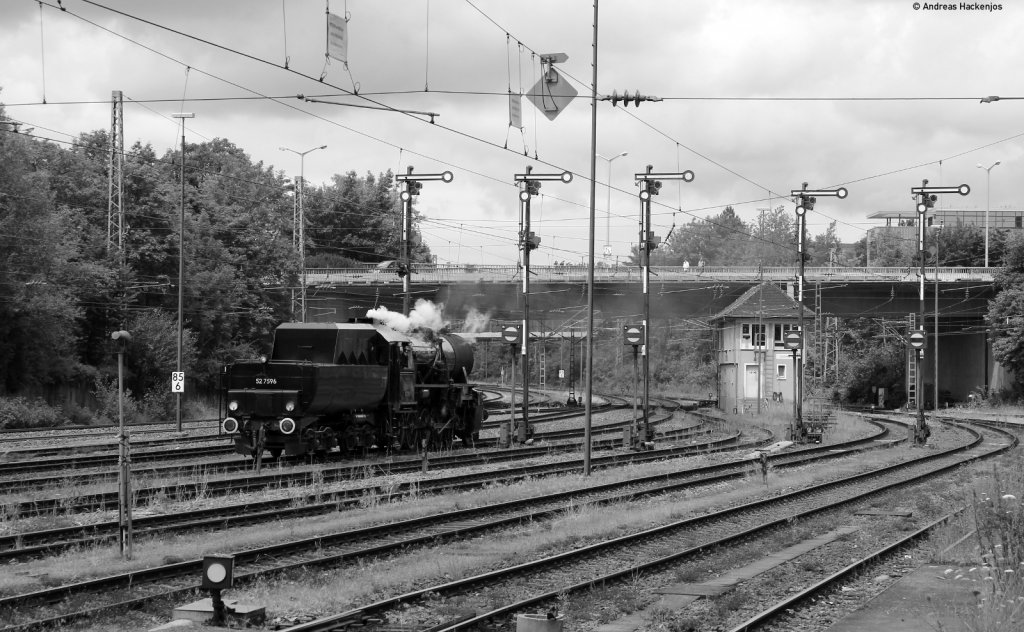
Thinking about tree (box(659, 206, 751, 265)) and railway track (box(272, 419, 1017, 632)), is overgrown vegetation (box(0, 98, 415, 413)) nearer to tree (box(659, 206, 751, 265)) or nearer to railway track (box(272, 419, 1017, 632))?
railway track (box(272, 419, 1017, 632))

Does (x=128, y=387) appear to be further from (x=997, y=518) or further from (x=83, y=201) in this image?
(x=997, y=518)

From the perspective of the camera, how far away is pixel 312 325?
26.6 meters

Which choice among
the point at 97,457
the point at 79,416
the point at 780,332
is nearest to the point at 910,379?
the point at 780,332

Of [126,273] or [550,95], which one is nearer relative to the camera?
[550,95]

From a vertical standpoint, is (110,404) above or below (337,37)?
below

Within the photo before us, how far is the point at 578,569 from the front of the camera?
45.4ft

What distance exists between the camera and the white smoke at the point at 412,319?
29594 mm

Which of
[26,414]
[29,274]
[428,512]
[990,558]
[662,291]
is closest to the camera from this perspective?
[990,558]

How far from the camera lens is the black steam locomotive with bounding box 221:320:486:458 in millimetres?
24859

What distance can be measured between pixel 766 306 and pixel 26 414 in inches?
1768

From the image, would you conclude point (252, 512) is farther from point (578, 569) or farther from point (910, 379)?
point (910, 379)

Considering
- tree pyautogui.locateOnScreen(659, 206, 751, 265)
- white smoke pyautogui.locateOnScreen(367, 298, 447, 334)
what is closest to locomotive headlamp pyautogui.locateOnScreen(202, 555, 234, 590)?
white smoke pyautogui.locateOnScreen(367, 298, 447, 334)

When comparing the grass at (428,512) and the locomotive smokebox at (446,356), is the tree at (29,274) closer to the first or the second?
the locomotive smokebox at (446,356)

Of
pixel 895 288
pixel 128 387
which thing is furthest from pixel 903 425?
pixel 128 387
